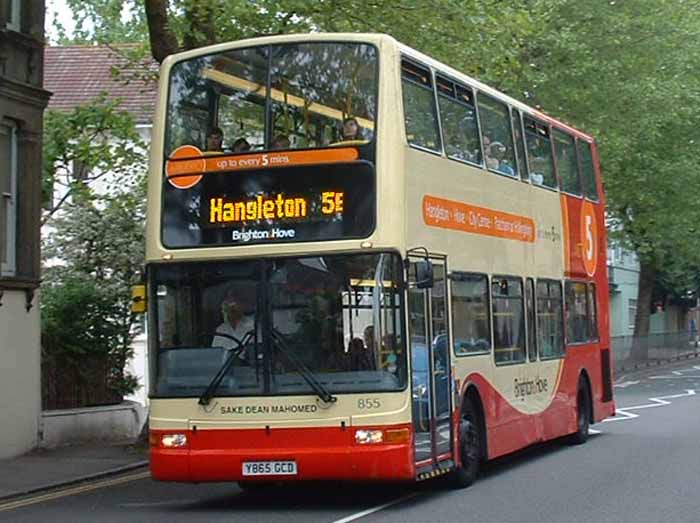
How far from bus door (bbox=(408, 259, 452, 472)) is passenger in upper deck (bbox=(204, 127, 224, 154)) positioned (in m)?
2.25

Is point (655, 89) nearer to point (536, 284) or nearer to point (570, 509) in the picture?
point (536, 284)

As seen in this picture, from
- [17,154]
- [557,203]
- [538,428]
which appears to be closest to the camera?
[538,428]

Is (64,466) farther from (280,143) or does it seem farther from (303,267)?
(280,143)

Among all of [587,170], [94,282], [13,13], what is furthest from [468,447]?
[94,282]

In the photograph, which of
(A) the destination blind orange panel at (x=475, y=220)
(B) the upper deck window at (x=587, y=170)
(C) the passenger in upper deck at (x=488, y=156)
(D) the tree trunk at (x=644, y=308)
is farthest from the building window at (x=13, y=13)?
(D) the tree trunk at (x=644, y=308)

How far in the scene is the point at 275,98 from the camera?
14461mm

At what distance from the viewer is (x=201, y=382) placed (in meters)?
14.1

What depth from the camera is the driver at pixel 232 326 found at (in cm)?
1404

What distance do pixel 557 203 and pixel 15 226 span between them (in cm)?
798

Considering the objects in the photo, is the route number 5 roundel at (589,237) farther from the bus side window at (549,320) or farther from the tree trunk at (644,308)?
the tree trunk at (644,308)

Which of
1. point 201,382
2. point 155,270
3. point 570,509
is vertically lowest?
point 570,509

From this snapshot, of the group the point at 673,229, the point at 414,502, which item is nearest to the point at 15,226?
the point at 414,502

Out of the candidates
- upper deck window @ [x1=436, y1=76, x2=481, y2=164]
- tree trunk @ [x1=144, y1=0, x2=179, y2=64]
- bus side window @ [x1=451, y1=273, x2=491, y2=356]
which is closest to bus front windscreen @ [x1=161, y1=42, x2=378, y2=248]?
upper deck window @ [x1=436, y1=76, x2=481, y2=164]

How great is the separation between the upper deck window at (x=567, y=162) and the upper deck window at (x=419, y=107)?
564 centimetres
